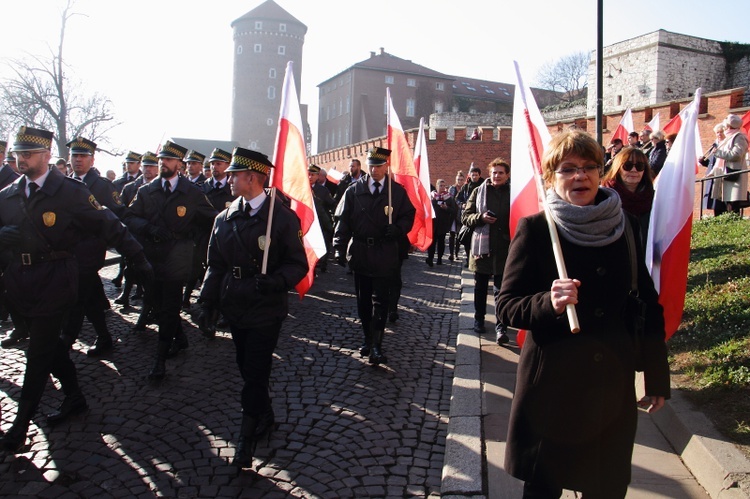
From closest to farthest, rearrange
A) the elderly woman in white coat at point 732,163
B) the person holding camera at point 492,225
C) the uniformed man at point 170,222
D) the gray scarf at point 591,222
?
the gray scarf at point 591,222 → the uniformed man at point 170,222 → the person holding camera at point 492,225 → the elderly woman in white coat at point 732,163

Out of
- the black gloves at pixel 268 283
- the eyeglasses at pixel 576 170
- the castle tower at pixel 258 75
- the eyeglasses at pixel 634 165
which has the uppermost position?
the castle tower at pixel 258 75

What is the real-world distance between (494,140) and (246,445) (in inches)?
1060

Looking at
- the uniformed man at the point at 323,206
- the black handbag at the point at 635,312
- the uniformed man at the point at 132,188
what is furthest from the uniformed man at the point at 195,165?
the black handbag at the point at 635,312

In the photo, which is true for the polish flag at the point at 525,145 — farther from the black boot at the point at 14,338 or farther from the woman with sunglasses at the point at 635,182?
the black boot at the point at 14,338

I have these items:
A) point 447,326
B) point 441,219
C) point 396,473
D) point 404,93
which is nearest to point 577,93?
point 404,93

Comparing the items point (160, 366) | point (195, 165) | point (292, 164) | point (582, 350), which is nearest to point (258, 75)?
point (195, 165)

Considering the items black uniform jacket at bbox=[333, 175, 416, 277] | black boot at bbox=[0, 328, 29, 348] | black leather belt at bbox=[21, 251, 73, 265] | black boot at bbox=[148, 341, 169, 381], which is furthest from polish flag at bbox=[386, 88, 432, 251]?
black boot at bbox=[0, 328, 29, 348]

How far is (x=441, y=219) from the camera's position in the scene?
47.3ft

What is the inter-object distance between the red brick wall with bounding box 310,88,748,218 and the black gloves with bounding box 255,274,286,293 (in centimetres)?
1517

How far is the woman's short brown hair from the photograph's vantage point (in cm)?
243

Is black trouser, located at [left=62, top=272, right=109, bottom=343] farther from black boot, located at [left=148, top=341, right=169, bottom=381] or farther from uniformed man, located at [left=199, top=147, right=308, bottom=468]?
uniformed man, located at [left=199, top=147, right=308, bottom=468]

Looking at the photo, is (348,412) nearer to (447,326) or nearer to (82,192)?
(82,192)

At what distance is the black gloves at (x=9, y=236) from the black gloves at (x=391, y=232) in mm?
3175

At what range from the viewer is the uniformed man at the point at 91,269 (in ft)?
18.1
